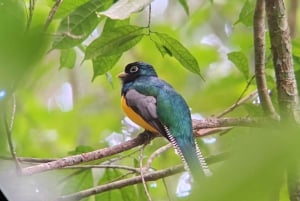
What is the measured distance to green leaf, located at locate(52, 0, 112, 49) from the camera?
4.61 feet

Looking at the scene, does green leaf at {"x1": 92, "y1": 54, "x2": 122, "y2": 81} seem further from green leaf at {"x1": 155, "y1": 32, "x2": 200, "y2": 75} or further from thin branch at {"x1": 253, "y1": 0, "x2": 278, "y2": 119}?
thin branch at {"x1": 253, "y1": 0, "x2": 278, "y2": 119}

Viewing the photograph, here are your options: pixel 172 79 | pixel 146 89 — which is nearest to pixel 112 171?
pixel 146 89

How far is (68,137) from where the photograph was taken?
9.56 feet

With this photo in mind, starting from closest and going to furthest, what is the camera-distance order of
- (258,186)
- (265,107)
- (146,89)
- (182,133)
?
(258,186)
(265,107)
(182,133)
(146,89)

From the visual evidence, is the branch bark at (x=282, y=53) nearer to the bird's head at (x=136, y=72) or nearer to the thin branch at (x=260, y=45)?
the thin branch at (x=260, y=45)

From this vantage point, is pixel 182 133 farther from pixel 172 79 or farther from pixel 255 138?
pixel 255 138

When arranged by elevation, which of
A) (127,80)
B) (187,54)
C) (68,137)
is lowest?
(68,137)

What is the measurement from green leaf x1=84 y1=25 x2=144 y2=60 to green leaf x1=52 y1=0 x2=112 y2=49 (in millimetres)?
41

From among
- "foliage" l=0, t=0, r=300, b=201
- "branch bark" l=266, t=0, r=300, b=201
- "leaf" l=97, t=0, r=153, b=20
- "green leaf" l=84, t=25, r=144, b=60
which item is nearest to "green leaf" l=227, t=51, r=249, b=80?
"foliage" l=0, t=0, r=300, b=201

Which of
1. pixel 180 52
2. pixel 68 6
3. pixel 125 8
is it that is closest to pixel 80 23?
pixel 68 6

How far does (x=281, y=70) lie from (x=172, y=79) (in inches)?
69.2

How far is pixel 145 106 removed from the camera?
1.96 meters

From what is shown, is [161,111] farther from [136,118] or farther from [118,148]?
[118,148]

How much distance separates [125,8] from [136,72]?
1.45m
